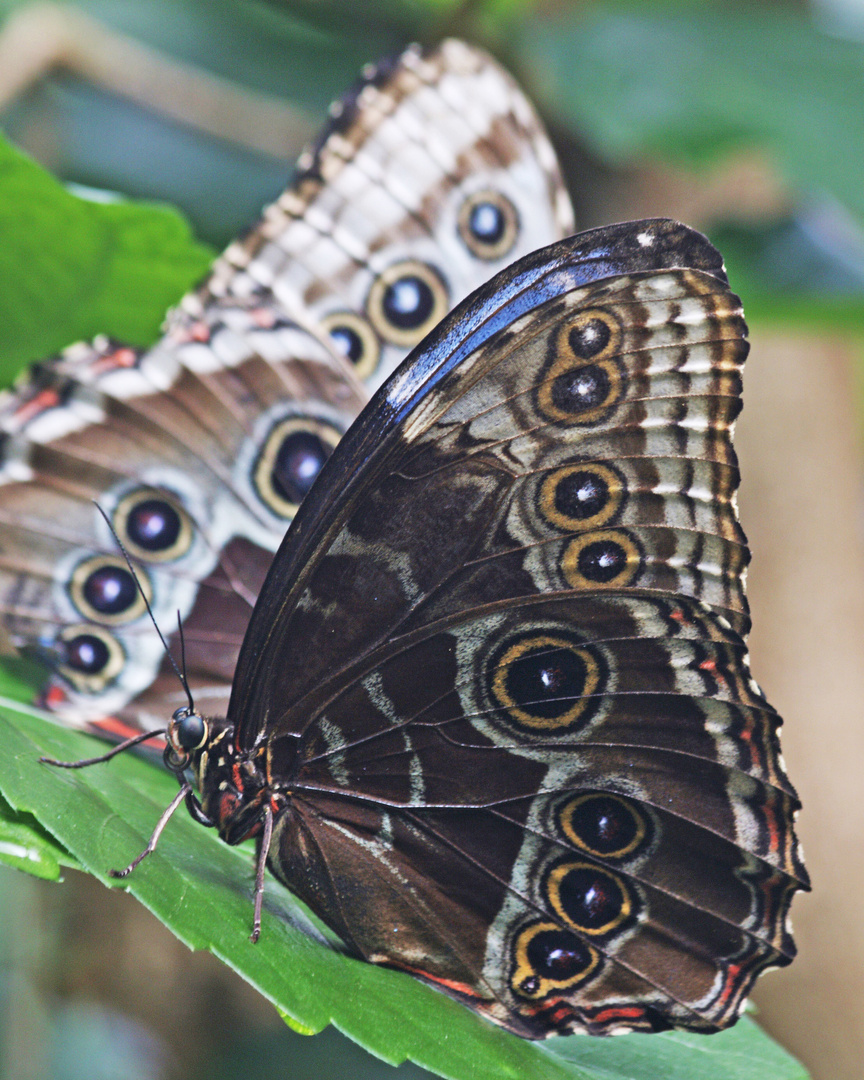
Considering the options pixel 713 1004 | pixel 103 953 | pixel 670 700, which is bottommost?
pixel 103 953

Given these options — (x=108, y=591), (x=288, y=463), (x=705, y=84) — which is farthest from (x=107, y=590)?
(x=705, y=84)

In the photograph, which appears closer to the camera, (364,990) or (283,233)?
(364,990)

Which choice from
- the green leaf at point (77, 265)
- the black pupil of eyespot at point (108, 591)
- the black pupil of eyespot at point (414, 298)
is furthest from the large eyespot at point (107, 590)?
the black pupil of eyespot at point (414, 298)

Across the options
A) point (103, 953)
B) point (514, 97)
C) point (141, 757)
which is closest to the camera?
point (141, 757)

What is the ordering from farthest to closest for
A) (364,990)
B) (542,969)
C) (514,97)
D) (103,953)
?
(103,953), (514,97), (542,969), (364,990)

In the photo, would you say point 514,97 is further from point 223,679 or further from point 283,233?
point 223,679

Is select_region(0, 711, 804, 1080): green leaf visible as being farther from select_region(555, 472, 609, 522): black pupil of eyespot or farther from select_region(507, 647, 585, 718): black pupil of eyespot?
select_region(555, 472, 609, 522): black pupil of eyespot

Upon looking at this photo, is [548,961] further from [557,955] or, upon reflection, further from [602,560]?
[602,560]

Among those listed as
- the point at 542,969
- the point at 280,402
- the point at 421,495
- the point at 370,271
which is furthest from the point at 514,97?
the point at 542,969
